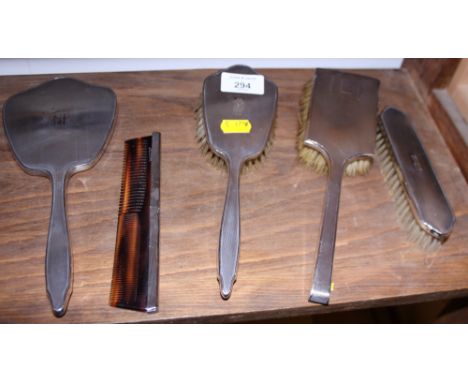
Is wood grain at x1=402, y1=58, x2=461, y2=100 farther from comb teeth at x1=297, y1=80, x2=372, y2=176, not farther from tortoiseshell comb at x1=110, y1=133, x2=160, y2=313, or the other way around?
tortoiseshell comb at x1=110, y1=133, x2=160, y2=313

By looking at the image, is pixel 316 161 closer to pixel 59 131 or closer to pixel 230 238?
pixel 230 238

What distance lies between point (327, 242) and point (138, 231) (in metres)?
0.21

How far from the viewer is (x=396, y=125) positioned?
0.66 meters

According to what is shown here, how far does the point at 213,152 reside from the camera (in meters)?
0.60

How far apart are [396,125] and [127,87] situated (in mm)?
356

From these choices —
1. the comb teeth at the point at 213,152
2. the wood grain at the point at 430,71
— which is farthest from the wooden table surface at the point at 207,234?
the wood grain at the point at 430,71

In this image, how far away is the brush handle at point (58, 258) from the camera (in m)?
0.50

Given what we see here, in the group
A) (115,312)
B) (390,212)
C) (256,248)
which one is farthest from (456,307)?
(115,312)

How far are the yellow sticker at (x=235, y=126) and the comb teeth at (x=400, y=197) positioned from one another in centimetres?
18

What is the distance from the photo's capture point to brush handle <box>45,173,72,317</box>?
1.62 feet

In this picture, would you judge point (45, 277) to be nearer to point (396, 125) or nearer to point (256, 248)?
point (256, 248)

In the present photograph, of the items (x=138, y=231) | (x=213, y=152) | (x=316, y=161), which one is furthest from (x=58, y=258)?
(x=316, y=161)

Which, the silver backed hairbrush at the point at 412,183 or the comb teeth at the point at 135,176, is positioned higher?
the silver backed hairbrush at the point at 412,183

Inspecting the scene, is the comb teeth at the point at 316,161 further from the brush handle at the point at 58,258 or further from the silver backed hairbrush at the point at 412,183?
the brush handle at the point at 58,258
